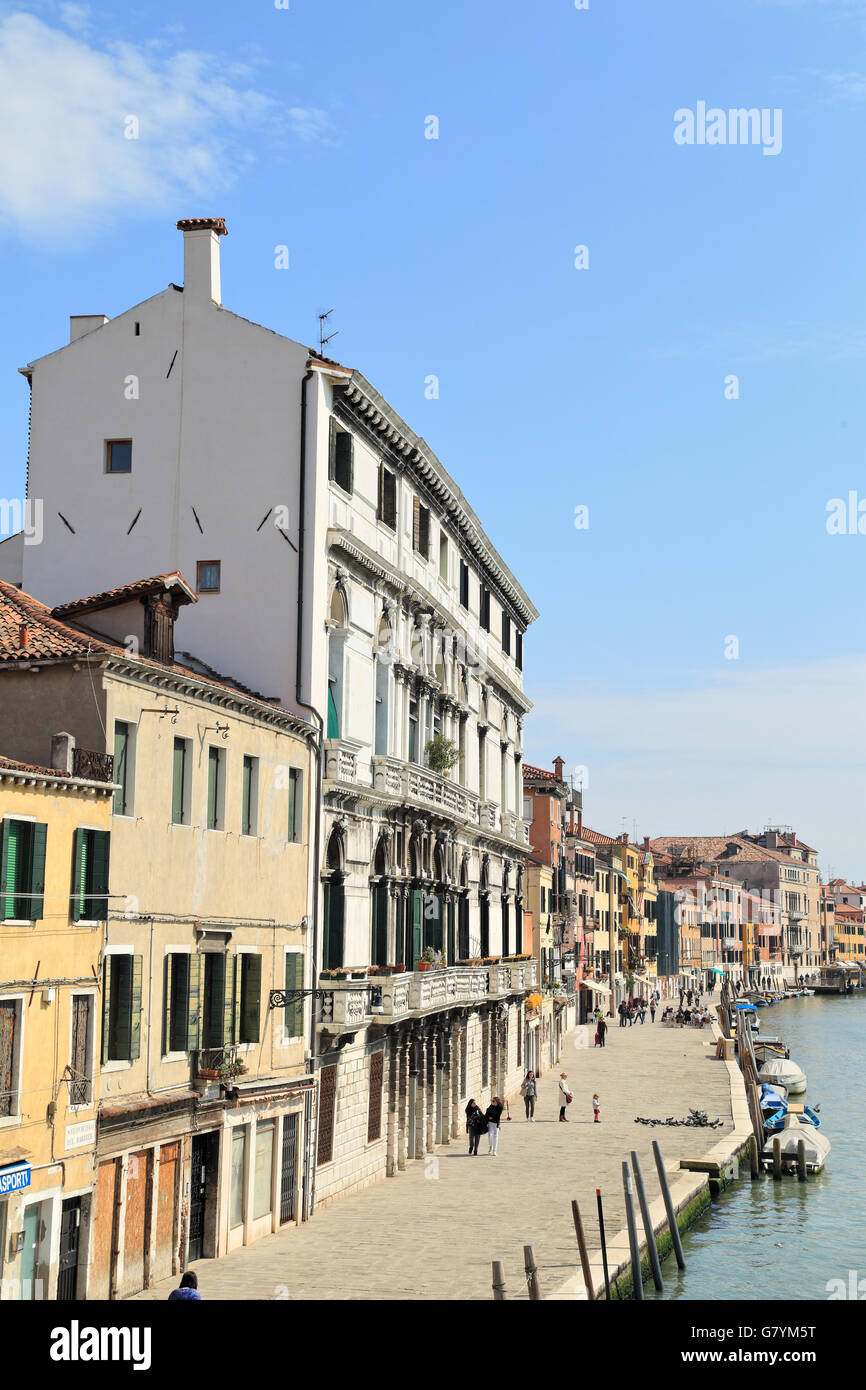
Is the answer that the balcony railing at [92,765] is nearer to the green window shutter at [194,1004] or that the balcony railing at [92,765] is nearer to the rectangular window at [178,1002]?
the rectangular window at [178,1002]

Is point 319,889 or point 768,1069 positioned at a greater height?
point 319,889

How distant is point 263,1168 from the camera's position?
943 inches

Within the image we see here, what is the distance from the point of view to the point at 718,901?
149m

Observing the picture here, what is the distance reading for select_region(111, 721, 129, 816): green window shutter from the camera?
1944 centimetres

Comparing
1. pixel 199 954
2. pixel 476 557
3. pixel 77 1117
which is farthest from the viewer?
pixel 476 557

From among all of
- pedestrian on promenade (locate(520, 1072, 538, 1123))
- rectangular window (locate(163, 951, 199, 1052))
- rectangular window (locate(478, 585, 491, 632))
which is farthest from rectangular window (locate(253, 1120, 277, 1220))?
rectangular window (locate(478, 585, 491, 632))

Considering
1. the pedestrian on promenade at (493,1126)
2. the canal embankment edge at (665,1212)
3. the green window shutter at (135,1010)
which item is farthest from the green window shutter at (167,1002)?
the pedestrian on promenade at (493,1126)

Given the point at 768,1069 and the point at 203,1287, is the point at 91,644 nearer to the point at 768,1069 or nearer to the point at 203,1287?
the point at 203,1287

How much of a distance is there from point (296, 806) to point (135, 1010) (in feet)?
23.2

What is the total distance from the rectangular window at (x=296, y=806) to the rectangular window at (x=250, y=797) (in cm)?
167

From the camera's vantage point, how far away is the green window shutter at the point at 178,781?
A: 837 inches

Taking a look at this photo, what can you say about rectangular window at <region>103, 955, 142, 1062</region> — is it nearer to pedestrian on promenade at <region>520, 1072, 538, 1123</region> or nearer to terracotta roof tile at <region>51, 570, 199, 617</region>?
terracotta roof tile at <region>51, 570, 199, 617</region>
